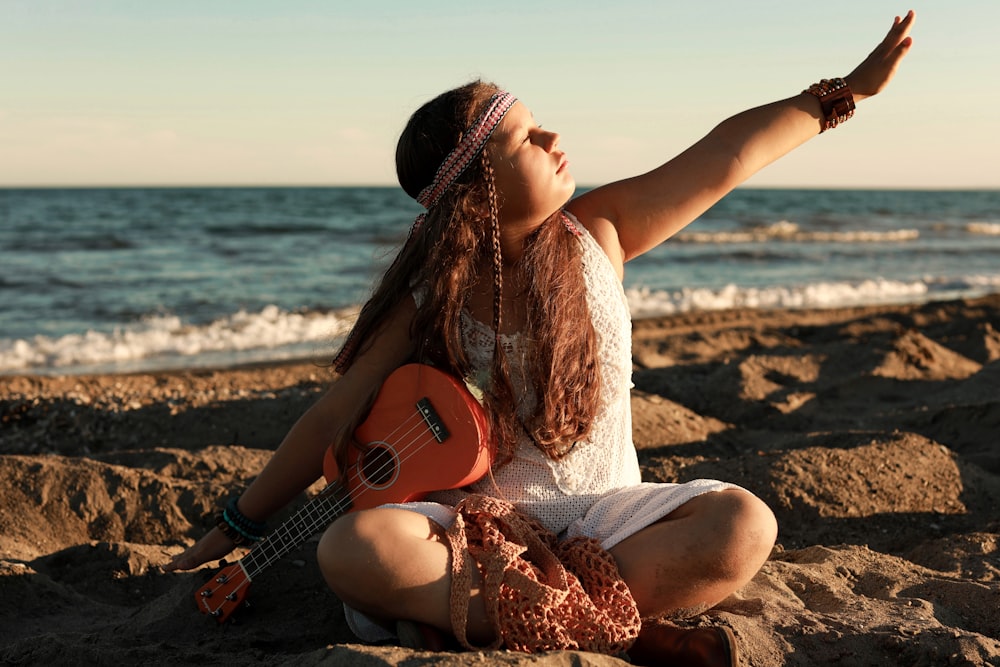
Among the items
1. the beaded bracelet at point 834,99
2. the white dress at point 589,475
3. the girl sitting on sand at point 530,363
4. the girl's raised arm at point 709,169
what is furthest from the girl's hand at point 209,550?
the beaded bracelet at point 834,99

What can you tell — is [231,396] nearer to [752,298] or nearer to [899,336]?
[899,336]

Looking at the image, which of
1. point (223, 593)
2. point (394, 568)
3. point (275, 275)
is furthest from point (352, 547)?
point (275, 275)

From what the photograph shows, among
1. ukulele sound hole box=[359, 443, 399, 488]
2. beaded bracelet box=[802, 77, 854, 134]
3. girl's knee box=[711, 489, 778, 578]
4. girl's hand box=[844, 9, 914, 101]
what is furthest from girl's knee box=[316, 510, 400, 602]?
girl's hand box=[844, 9, 914, 101]

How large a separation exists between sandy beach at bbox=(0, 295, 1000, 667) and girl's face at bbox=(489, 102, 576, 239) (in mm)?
1108

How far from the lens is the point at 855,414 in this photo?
5445mm

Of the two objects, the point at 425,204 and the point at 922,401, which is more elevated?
the point at 425,204

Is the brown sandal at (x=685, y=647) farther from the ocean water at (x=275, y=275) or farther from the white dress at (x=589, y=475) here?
the ocean water at (x=275, y=275)

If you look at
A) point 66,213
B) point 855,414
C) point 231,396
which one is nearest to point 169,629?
point 231,396

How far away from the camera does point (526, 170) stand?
2.44 metres

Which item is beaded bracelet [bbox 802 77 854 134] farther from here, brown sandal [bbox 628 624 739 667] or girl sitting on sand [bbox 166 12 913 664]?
brown sandal [bbox 628 624 739 667]

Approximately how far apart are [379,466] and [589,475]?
0.56 m

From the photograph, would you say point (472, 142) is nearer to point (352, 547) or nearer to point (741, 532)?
point (352, 547)

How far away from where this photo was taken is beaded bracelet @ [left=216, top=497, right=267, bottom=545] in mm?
2682

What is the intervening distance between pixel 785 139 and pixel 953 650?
4.64 ft
